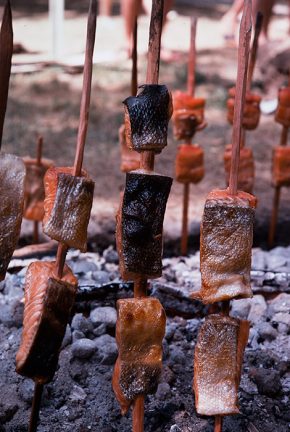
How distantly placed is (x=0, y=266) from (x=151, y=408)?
762mm

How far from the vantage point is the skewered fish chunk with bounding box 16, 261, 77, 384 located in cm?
177

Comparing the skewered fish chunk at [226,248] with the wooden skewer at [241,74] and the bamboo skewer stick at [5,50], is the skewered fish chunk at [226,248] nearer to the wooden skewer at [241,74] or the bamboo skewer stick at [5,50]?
the wooden skewer at [241,74]

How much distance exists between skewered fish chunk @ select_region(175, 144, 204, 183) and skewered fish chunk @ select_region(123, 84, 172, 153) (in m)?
1.72

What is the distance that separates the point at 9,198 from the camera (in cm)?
181

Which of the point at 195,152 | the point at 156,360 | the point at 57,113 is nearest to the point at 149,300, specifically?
the point at 156,360

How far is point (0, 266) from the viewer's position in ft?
5.98

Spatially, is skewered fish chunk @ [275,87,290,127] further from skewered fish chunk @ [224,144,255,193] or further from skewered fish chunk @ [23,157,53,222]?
skewered fish chunk @ [23,157,53,222]

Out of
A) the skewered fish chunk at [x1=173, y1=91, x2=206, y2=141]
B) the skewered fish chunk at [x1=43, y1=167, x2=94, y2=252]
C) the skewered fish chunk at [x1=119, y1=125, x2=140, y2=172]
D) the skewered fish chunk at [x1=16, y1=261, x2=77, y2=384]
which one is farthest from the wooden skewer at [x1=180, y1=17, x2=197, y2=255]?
the skewered fish chunk at [x1=16, y1=261, x2=77, y2=384]

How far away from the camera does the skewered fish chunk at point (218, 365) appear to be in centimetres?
184

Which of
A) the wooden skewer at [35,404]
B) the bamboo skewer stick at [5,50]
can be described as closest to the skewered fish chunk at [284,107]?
the bamboo skewer stick at [5,50]

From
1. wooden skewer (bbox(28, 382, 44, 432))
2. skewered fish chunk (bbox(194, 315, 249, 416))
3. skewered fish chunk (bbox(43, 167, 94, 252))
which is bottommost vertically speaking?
wooden skewer (bbox(28, 382, 44, 432))

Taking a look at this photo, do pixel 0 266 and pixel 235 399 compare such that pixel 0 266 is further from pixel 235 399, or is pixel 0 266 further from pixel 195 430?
pixel 195 430

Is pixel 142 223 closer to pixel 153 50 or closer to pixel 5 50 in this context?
pixel 153 50

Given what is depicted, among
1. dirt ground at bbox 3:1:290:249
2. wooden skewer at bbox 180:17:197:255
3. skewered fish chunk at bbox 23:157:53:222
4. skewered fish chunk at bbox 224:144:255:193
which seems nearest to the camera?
wooden skewer at bbox 180:17:197:255
